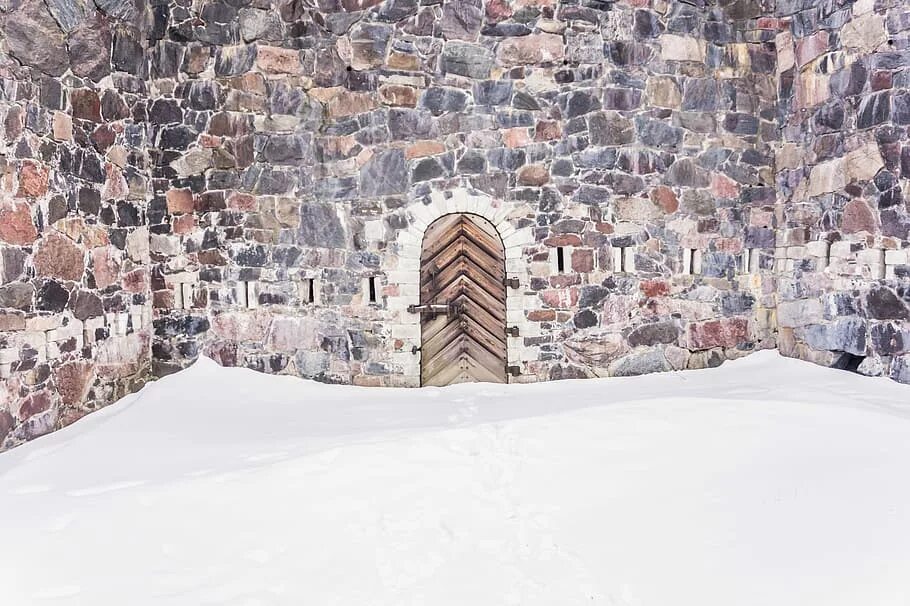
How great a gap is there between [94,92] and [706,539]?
557 centimetres

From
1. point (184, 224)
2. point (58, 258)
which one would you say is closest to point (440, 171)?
point (184, 224)

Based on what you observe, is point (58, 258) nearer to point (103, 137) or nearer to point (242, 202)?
point (103, 137)

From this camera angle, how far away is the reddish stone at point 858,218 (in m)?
5.70

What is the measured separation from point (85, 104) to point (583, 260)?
4546mm

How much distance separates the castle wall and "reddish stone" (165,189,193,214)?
0.01 metres

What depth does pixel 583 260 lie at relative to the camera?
6402 millimetres

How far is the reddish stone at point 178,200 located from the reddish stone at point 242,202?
38 centimetres

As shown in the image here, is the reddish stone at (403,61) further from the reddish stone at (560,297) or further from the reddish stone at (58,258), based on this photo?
the reddish stone at (58,258)

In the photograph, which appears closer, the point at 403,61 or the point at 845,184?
the point at 845,184

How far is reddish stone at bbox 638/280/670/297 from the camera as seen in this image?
6508mm

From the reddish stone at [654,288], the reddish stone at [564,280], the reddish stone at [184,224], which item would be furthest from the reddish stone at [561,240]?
the reddish stone at [184,224]

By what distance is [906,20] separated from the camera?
5422 mm

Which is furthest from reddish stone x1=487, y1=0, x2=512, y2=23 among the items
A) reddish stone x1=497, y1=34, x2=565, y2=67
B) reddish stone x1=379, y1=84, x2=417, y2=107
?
reddish stone x1=379, y1=84, x2=417, y2=107

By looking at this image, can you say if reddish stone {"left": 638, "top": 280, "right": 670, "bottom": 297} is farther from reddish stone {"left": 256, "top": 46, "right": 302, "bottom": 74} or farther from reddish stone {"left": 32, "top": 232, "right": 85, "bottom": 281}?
reddish stone {"left": 32, "top": 232, "right": 85, "bottom": 281}
